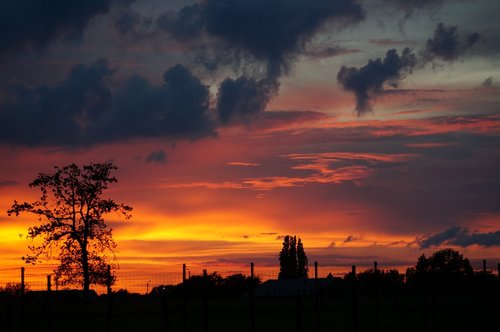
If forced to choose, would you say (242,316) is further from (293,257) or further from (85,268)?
(293,257)

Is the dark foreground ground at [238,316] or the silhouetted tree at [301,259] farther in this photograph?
the silhouetted tree at [301,259]

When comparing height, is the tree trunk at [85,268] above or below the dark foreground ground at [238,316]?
above

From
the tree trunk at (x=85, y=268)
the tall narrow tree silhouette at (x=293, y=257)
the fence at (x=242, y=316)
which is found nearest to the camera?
the fence at (x=242, y=316)

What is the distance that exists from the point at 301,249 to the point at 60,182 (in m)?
71.7

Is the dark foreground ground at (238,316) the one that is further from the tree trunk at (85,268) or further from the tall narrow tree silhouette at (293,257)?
the tall narrow tree silhouette at (293,257)

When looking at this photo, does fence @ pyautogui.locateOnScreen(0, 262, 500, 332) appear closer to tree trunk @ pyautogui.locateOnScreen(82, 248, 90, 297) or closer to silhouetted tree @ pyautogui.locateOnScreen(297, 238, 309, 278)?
tree trunk @ pyautogui.locateOnScreen(82, 248, 90, 297)

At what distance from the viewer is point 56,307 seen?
156ft

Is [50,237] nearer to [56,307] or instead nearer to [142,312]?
[56,307]

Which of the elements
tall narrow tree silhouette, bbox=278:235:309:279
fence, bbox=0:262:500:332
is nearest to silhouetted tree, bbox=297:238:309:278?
tall narrow tree silhouette, bbox=278:235:309:279

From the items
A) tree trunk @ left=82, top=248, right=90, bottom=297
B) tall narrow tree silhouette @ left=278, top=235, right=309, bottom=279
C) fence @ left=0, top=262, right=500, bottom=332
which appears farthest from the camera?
tall narrow tree silhouette @ left=278, top=235, right=309, bottom=279

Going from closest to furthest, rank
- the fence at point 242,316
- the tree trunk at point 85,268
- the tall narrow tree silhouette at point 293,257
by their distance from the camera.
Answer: the fence at point 242,316 → the tree trunk at point 85,268 → the tall narrow tree silhouette at point 293,257

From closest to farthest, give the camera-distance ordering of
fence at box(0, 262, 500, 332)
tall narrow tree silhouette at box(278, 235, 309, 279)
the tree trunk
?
fence at box(0, 262, 500, 332) < the tree trunk < tall narrow tree silhouette at box(278, 235, 309, 279)

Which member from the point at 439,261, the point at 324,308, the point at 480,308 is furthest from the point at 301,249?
the point at 480,308

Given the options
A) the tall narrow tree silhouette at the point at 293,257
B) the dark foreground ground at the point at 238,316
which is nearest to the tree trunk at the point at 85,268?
the dark foreground ground at the point at 238,316
